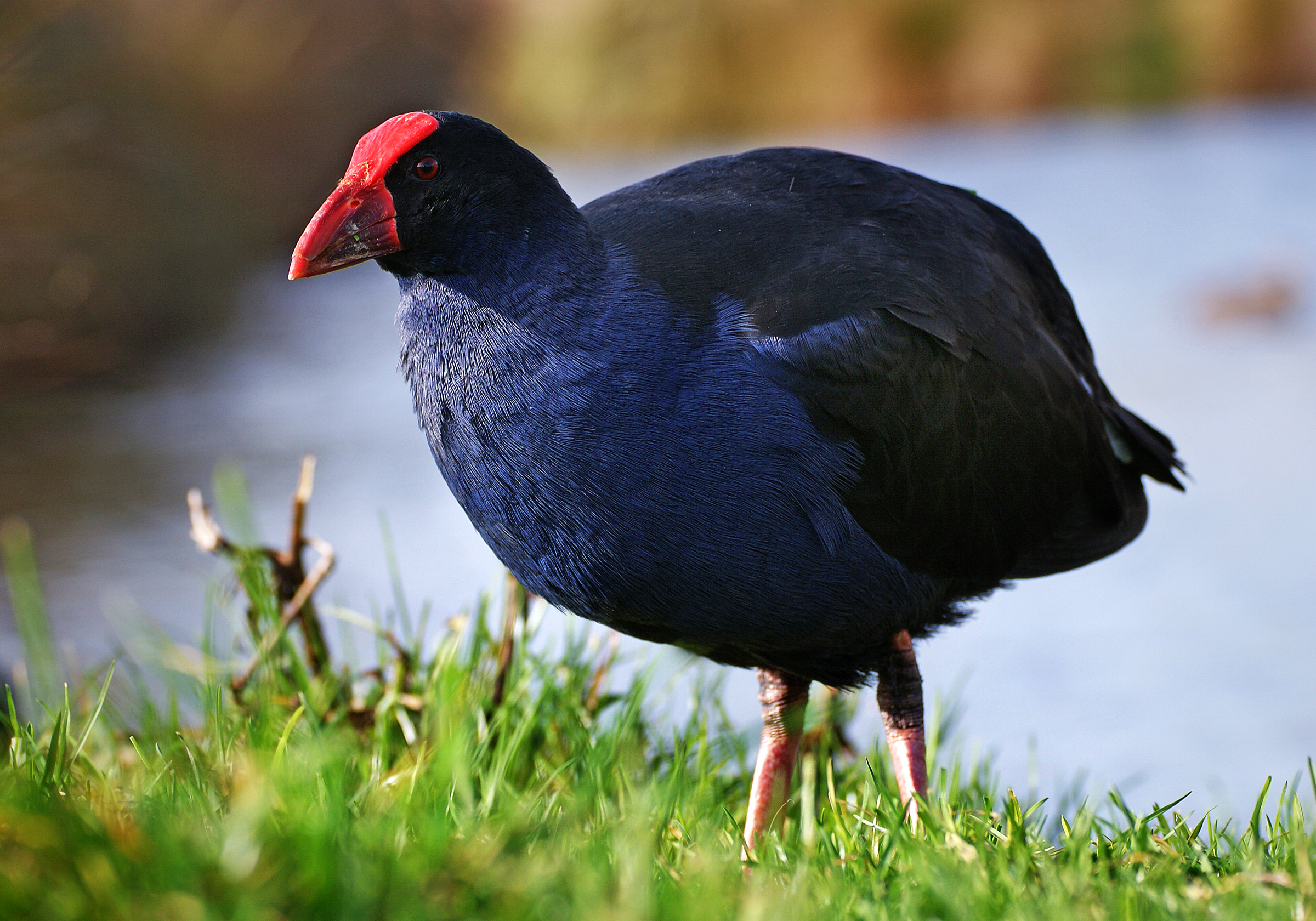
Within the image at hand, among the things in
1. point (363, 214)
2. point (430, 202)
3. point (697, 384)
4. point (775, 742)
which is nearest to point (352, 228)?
point (363, 214)

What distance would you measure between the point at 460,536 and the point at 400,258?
3.79 metres

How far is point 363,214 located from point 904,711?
4.79 feet

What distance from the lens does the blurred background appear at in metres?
4.86

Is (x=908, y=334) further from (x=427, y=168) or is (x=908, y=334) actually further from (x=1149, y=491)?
(x=1149, y=491)

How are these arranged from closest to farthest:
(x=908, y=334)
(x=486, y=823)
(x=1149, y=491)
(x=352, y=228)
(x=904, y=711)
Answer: (x=486, y=823)
(x=352, y=228)
(x=908, y=334)
(x=904, y=711)
(x=1149, y=491)

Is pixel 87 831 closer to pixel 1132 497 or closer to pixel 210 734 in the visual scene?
pixel 210 734

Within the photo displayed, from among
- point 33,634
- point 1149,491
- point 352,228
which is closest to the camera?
point 352,228

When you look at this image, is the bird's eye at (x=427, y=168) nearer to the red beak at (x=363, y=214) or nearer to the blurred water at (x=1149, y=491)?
the red beak at (x=363, y=214)

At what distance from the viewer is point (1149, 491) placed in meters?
6.24

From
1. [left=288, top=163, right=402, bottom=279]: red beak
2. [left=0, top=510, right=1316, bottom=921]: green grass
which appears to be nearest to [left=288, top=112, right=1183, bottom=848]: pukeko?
[left=288, top=163, right=402, bottom=279]: red beak

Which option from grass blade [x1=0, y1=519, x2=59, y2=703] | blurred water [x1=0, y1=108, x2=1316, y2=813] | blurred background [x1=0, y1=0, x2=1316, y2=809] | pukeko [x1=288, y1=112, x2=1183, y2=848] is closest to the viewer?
pukeko [x1=288, y1=112, x2=1183, y2=848]

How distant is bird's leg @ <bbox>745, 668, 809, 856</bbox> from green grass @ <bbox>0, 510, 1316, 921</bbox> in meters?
0.09

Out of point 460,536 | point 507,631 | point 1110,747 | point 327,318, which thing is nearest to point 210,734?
point 507,631

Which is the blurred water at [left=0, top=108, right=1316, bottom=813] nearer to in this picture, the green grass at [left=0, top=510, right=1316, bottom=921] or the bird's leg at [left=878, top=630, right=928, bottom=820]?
the bird's leg at [left=878, top=630, right=928, bottom=820]
